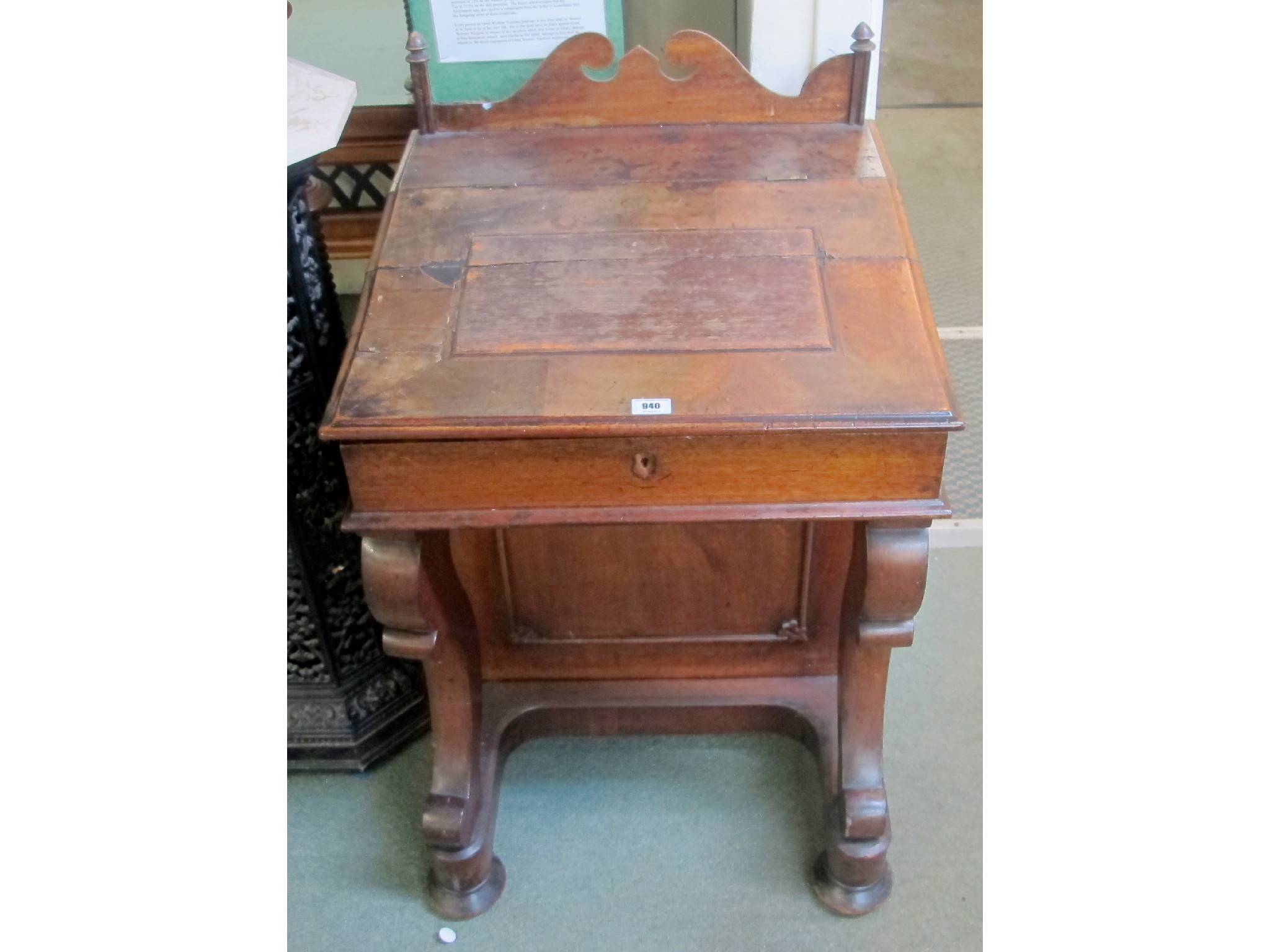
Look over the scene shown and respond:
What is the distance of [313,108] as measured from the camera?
1.36 meters

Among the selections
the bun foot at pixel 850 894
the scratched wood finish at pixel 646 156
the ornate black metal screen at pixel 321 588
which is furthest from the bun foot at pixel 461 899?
the scratched wood finish at pixel 646 156

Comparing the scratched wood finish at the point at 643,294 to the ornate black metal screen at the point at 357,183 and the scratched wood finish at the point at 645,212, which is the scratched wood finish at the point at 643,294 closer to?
the scratched wood finish at the point at 645,212

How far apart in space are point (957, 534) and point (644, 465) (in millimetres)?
1218

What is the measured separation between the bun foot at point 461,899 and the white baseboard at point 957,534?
1.06m

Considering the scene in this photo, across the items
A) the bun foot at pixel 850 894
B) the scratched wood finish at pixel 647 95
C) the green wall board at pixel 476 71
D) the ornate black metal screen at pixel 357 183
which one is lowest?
the bun foot at pixel 850 894

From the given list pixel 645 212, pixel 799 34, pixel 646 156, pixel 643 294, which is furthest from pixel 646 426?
pixel 799 34

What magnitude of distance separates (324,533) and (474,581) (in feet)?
0.76

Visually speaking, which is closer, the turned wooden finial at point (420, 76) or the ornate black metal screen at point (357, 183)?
the turned wooden finial at point (420, 76)

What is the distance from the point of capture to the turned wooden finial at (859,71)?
1.40m

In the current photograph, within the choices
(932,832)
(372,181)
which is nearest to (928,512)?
(932,832)

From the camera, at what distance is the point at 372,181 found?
2309 mm

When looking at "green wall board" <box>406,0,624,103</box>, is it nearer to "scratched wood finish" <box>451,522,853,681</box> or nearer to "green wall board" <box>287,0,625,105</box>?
"green wall board" <box>287,0,625,105</box>

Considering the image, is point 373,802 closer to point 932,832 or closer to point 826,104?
point 932,832

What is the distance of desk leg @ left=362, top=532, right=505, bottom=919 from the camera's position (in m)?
1.35
